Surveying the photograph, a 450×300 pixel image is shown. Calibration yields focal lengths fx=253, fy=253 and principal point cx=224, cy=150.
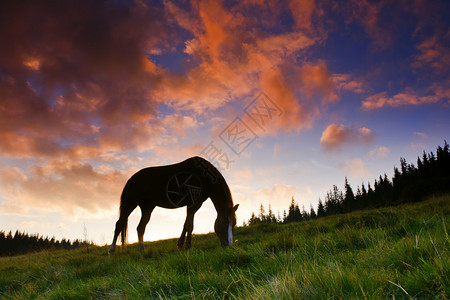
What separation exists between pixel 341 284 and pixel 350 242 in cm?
225

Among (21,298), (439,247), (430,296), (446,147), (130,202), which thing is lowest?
(21,298)

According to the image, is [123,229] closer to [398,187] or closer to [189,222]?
[189,222]

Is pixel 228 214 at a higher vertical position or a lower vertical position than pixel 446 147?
lower

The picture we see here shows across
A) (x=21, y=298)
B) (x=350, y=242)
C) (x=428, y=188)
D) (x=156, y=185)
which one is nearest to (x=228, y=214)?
(x=156, y=185)

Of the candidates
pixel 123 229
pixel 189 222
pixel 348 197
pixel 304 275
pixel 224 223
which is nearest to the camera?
pixel 304 275

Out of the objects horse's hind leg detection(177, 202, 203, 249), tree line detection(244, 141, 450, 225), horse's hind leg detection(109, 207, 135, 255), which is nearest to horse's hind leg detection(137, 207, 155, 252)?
horse's hind leg detection(109, 207, 135, 255)

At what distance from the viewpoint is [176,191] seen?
857cm

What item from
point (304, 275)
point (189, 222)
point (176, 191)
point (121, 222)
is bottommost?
point (304, 275)

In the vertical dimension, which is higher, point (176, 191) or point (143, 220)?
point (176, 191)

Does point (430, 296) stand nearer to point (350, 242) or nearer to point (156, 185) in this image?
point (350, 242)

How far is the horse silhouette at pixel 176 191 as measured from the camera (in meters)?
8.38

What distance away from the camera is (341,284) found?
168 centimetres

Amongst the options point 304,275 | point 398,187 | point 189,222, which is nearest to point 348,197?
point 398,187

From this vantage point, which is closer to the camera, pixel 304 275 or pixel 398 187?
pixel 304 275
